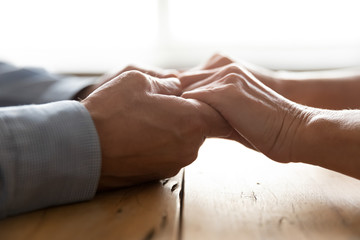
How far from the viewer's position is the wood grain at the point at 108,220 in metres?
0.53

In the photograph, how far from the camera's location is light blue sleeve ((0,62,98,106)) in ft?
3.41

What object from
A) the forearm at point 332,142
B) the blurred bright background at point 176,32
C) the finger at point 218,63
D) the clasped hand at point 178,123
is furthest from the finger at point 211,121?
the blurred bright background at point 176,32

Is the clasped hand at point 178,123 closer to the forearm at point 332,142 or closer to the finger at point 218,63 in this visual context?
the forearm at point 332,142

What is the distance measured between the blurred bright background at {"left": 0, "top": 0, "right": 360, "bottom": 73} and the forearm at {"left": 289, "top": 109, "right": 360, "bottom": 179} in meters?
1.42

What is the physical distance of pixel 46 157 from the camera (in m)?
0.59

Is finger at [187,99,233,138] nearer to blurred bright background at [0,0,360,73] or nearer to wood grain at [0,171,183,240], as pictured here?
wood grain at [0,171,183,240]

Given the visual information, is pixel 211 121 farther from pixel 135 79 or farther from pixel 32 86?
pixel 32 86

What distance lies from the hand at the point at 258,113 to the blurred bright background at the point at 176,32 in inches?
52.4

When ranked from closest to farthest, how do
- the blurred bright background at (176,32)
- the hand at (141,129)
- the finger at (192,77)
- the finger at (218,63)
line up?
the hand at (141,129)
the finger at (192,77)
the finger at (218,63)
the blurred bright background at (176,32)

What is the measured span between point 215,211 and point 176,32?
65.1 inches

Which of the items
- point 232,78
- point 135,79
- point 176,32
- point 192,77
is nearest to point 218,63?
point 192,77

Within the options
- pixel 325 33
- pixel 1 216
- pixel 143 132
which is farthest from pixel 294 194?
pixel 325 33

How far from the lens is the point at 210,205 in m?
0.62

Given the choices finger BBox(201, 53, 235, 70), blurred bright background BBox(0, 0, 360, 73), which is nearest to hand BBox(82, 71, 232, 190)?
finger BBox(201, 53, 235, 70)
